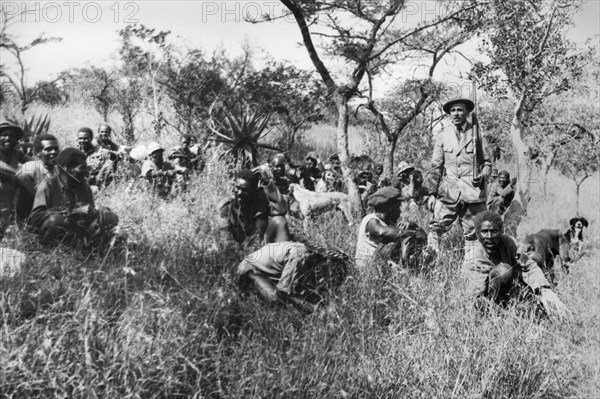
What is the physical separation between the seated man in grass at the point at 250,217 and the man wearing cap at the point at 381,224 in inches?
32.0

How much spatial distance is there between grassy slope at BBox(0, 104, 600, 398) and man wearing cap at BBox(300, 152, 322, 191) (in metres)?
4.13

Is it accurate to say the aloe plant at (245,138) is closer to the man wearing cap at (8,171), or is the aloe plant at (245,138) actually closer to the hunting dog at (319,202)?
the hunting dog at (319,202)

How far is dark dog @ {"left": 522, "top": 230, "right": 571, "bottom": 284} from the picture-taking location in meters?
5.90

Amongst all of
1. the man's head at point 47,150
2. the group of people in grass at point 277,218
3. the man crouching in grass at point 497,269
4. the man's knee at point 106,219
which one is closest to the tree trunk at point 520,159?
the group of people in grass at point 277,218

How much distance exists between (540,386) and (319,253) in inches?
68.5

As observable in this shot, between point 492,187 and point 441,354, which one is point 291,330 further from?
point 492,187

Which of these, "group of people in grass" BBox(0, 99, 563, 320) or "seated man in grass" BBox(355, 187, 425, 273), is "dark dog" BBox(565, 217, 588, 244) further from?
"seated man in grass" BBox(355, 187, 425, 273)

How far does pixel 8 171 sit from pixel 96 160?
252cm

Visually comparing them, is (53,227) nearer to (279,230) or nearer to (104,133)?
(279,230)

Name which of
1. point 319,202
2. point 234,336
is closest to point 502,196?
point 319,202

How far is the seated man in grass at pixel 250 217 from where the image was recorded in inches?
187

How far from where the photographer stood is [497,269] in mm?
4824

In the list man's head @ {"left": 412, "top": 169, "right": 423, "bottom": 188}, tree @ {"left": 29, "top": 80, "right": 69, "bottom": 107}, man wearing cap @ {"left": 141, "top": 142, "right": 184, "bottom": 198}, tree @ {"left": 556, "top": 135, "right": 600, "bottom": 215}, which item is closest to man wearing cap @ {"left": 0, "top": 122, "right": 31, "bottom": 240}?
man wearing cap @ {"left": 141, "top": 142, "right": 184, "bottom": 198}

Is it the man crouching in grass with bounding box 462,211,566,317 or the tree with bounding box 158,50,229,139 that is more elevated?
A: the tree with bounding box 158,50,229,139
